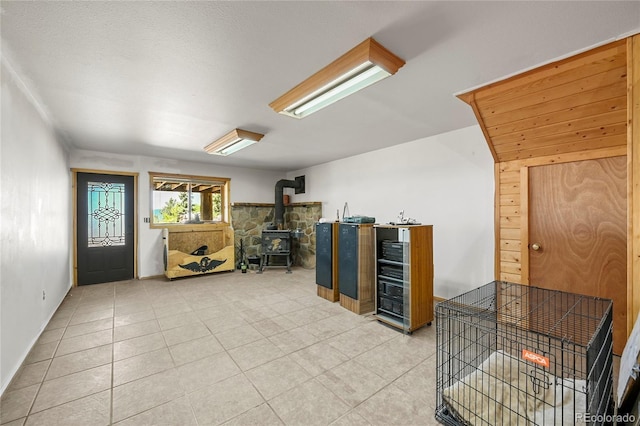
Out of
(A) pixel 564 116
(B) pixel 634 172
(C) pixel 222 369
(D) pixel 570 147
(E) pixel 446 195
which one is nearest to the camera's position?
(B) pixel 634 172

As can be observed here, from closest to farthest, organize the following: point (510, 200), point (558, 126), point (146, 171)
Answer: point (558, 126)
point (510, 200)
point (146, 171)

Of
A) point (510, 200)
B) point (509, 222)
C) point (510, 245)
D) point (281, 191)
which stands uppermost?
point (281, 191)

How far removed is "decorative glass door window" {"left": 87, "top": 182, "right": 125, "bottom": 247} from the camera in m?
4.86

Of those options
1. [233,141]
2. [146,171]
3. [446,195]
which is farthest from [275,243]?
[446,195]

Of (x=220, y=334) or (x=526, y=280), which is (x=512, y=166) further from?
(x=220, y=334)

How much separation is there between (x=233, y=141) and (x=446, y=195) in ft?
10.1

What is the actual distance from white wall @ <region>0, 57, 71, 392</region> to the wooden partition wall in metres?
3.88

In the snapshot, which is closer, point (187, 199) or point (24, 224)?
point (24, 224)

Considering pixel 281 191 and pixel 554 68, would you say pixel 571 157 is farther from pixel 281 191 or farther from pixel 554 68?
pixel 281 191

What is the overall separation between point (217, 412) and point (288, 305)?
6.48ft

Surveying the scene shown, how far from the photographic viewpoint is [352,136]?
3938mm

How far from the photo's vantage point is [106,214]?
500 cm

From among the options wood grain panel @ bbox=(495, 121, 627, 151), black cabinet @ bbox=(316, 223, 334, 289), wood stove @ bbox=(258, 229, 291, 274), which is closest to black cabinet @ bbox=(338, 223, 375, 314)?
black cabinet @ bbox=(316, 223, 334, 289)

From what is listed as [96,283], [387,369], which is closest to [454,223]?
[387,369]
